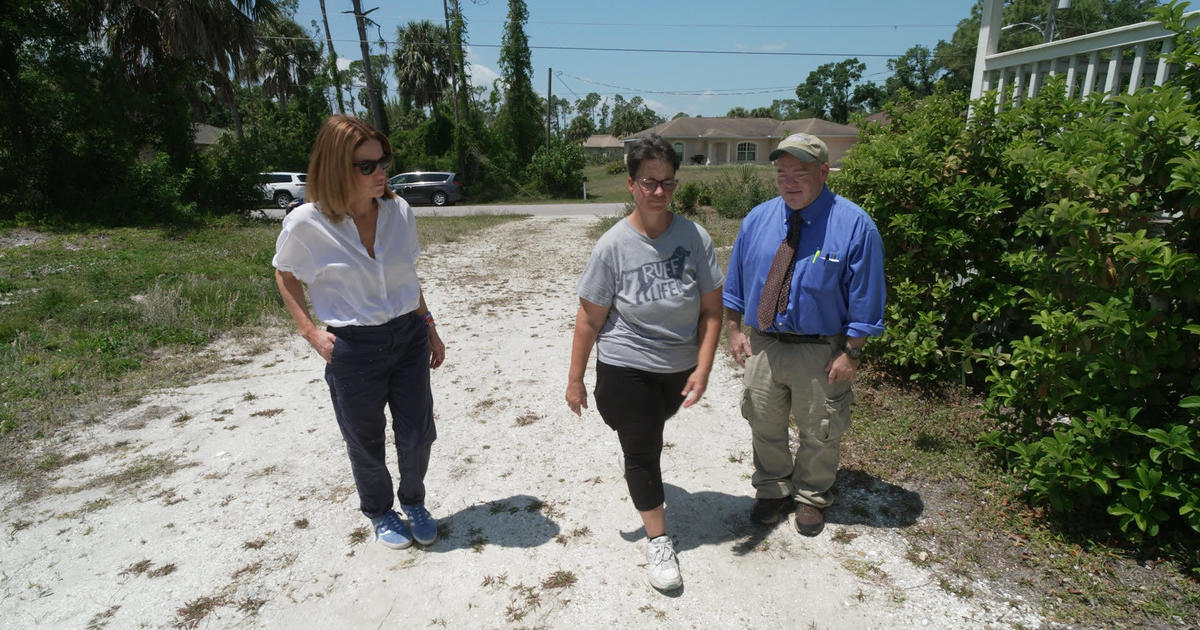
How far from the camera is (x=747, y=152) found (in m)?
54.8

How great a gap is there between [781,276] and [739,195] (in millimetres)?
15009

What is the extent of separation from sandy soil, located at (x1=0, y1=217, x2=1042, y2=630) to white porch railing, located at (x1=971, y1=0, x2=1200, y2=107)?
8.67 ft

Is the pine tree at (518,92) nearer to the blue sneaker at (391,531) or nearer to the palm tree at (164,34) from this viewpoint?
the palm tree at (164,34)

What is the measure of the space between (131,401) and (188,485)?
1790mm

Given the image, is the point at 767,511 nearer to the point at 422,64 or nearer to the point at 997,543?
the point at 997,543

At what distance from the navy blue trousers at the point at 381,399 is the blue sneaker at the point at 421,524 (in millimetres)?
47

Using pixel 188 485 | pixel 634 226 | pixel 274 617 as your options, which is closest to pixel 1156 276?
pixel 634 226

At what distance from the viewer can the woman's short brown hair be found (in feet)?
7.75

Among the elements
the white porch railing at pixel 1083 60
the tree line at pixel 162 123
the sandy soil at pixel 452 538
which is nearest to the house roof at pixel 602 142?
the tree line at pixel 162 123

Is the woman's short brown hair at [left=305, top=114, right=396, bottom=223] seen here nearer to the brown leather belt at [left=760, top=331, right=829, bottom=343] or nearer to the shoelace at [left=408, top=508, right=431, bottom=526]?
the shoelace at [left=408, top=508, right=431, bottom=526]

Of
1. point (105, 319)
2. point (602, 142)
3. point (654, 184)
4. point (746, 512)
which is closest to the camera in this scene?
point (654, 184)

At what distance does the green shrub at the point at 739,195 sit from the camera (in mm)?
16609

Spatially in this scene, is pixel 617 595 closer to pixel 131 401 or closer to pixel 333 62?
pixel 131 401

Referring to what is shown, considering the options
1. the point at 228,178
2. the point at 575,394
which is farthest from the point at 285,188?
the point at 575,394
